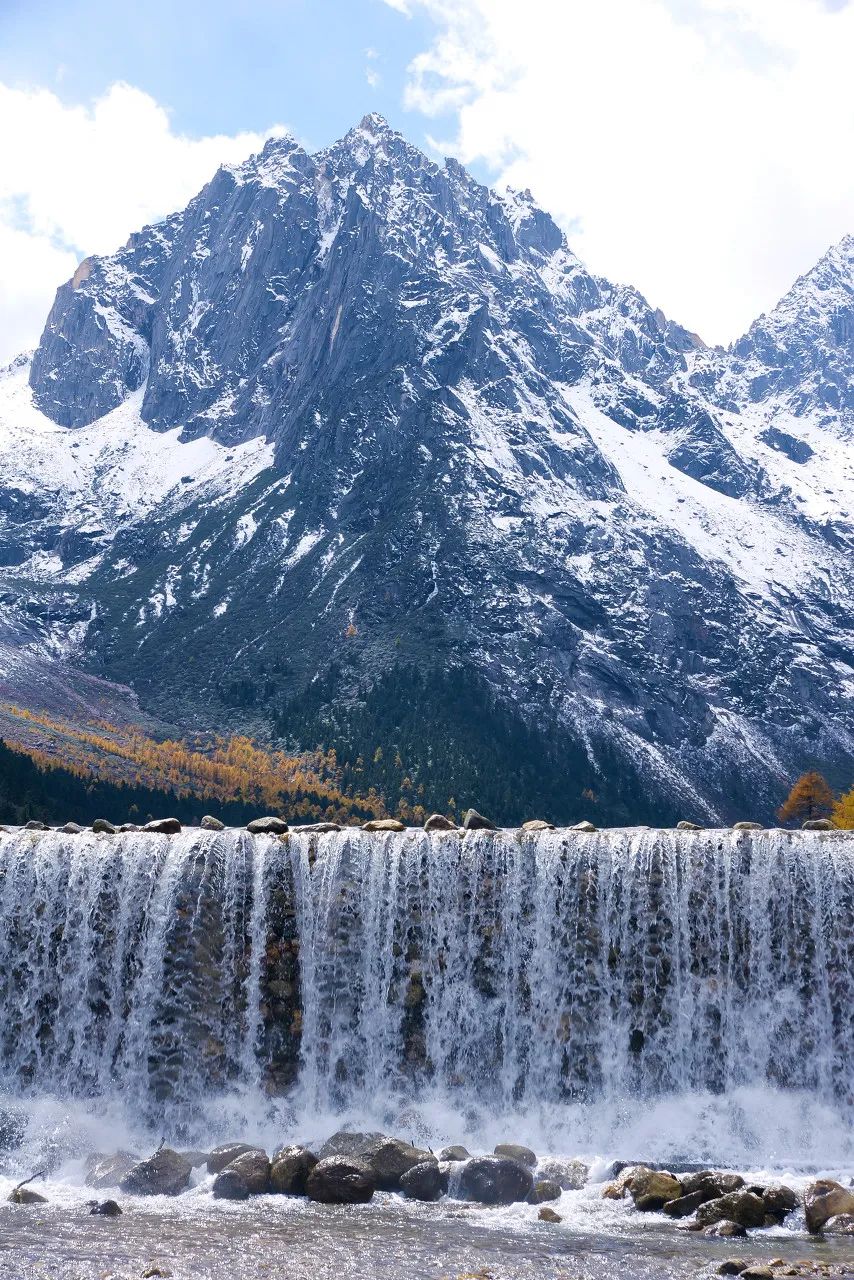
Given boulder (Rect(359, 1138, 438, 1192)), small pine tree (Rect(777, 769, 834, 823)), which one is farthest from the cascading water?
small pine tree (Rect(777, 769, 834, 823))

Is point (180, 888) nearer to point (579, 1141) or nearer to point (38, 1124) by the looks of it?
point (38, 1124)

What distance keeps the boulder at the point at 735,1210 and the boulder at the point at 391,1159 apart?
394 inches

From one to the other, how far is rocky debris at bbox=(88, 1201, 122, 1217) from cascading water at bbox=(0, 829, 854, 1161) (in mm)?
9987

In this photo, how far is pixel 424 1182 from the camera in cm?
4625

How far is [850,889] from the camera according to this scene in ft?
179

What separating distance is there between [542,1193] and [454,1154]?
426 centimetres

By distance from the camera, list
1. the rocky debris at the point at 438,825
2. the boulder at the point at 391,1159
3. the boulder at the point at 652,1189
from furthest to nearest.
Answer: the rocky debris at the point at 438,825 < the boulder at the point at 391,1159 < the boulder at the point at 652,1189

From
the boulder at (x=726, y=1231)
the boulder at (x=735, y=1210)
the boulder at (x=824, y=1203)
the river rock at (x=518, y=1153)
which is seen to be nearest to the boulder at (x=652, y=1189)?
the boulder at (x=735, y=1210)

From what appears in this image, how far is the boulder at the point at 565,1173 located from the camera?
47312 mm

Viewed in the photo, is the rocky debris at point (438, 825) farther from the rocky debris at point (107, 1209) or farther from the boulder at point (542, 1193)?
the rocky debris at point (107, 1209)

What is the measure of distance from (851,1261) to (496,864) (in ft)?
79.8

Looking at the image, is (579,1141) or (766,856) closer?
(579,1141)

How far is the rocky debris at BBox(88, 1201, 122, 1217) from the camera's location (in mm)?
43719

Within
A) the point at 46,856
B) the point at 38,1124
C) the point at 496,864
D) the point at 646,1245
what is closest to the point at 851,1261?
the point at 646,1245
